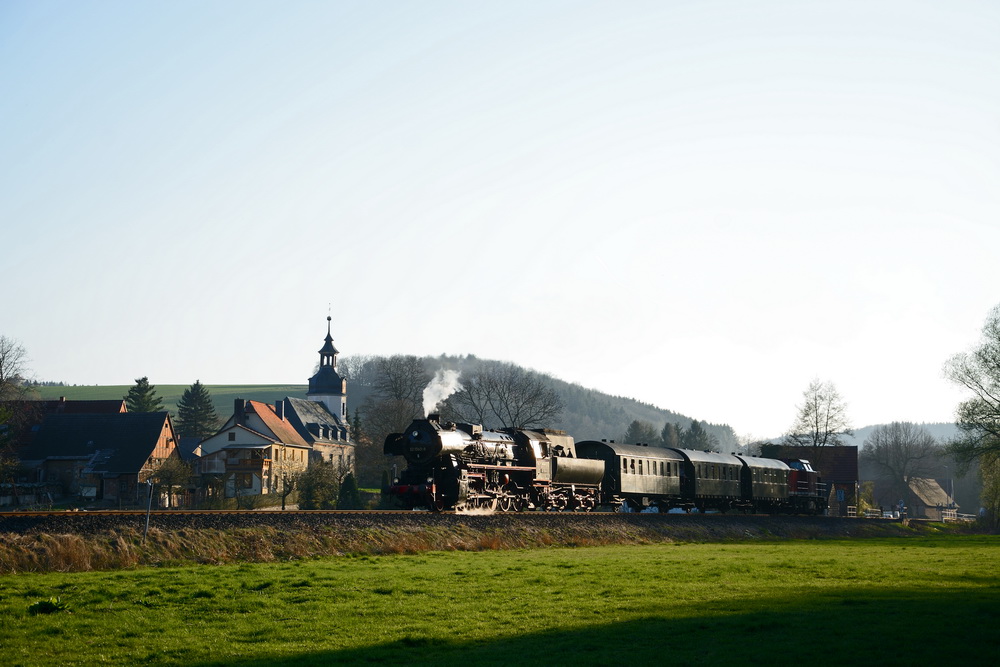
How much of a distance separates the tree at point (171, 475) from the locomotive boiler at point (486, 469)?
3206 cm

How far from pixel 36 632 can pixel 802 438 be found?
80.5m

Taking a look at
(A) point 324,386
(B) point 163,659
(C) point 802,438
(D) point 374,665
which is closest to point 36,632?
(B) point 163,659

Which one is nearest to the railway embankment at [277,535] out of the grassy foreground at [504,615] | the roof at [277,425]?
the grassy foreground at [504,615]

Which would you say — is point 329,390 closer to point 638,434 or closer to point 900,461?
point 638,434

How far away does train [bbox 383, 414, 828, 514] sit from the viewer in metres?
36.3

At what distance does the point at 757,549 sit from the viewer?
34031 mm

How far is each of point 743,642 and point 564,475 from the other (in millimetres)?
29338

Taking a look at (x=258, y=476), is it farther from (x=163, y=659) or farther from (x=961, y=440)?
(x=163, y=659)

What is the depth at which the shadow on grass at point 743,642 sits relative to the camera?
13.0m

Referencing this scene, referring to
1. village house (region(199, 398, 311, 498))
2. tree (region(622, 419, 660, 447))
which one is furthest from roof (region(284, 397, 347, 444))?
tree (region(622, 419, 660, 447))

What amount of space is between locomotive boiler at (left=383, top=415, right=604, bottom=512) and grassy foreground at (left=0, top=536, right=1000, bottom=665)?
10832 mm

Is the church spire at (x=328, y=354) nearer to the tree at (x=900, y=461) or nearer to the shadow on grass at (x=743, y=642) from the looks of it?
the tree at (x=900, y=461)

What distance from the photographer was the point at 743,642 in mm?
14141

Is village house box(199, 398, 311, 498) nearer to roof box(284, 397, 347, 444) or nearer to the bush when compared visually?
roof box(284, 397, 347, 444)
